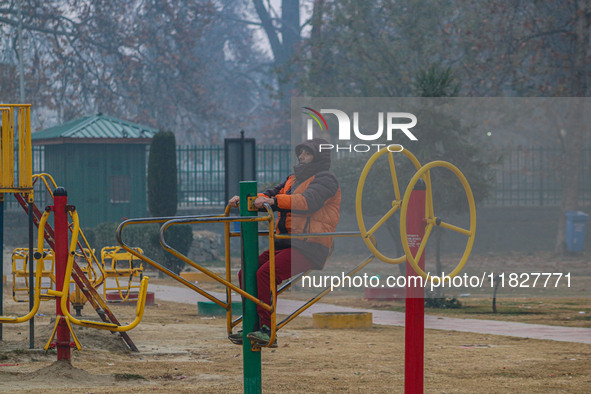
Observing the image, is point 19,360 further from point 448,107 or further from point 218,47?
point 218,47

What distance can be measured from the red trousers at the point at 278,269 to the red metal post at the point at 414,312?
799 millimetres

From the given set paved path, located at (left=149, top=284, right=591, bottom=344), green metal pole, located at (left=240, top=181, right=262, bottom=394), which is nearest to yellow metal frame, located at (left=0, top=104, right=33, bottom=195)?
green metal pole, located at (left=240, top=181, right=262, bottom=394)

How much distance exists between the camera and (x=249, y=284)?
5801mm

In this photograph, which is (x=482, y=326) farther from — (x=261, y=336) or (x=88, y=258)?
(x=261, y=336)

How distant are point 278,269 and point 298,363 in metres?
3.11

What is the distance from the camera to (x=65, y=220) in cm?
759

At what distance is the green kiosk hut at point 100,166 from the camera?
1003 inches

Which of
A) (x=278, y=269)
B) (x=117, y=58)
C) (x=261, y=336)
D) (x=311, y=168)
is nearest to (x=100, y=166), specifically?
(x=117, y=58)

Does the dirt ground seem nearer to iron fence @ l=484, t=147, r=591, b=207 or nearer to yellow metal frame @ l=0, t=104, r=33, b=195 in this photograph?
yellow metal frame @ l=0, t=104, r=33, b=195

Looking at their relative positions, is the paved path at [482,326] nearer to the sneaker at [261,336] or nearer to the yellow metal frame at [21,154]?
the yellow metal frame at [21,154]

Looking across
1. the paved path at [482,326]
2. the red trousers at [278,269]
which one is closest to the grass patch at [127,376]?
the red trousers at [278,269]

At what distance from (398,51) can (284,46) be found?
21570 mm

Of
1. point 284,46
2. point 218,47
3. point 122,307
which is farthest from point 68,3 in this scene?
point 122,307

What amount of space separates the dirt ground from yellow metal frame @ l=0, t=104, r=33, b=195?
1.65 meters
